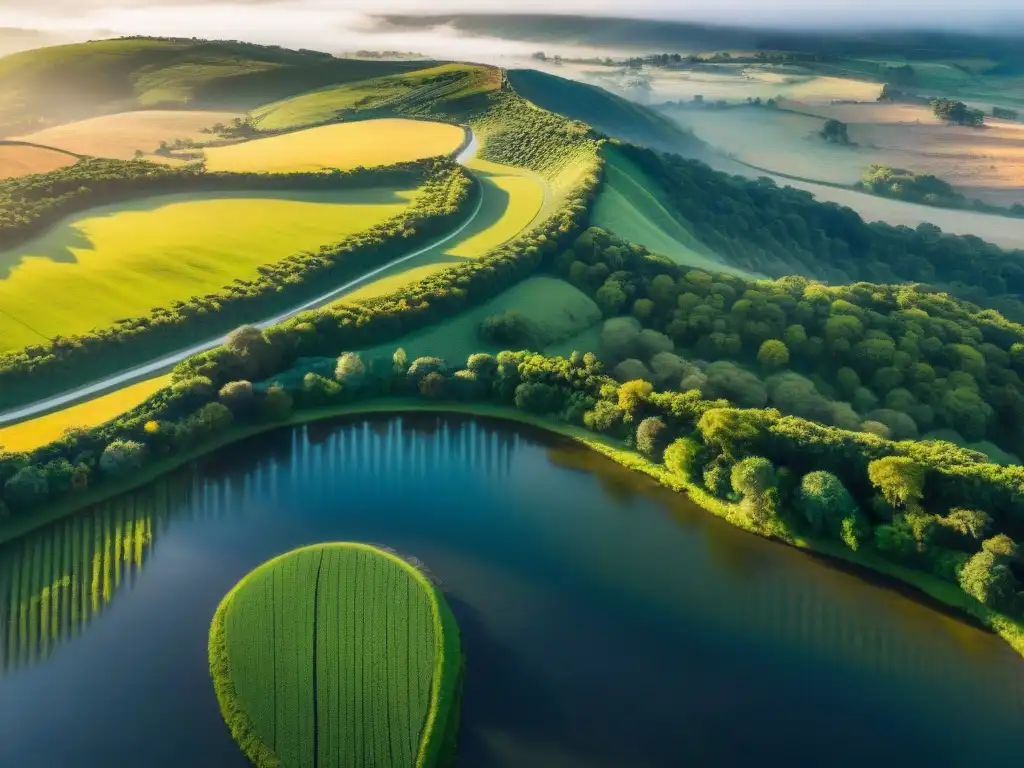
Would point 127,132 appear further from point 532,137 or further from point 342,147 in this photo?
point 532,137

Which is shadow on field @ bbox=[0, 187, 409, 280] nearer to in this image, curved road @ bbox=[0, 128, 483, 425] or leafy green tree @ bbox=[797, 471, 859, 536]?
curved road @ bbox=[0, 128, 483, 425]

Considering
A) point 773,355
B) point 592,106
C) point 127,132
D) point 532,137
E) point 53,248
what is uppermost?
point 592,106

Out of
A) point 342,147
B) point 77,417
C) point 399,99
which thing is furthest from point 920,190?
point 77,417

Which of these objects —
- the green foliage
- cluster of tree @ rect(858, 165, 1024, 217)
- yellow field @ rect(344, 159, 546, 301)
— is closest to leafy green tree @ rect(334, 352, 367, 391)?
yellow field @ rect(344, 159, 546, 301)

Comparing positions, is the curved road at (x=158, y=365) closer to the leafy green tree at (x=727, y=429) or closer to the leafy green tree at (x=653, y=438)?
the leafy green tree at (x=653, y=438)

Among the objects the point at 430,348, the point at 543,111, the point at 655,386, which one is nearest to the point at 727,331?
the point at 655,386

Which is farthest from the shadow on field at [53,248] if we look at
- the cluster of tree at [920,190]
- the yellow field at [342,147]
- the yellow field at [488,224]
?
the cluster of tree at [920,190]
